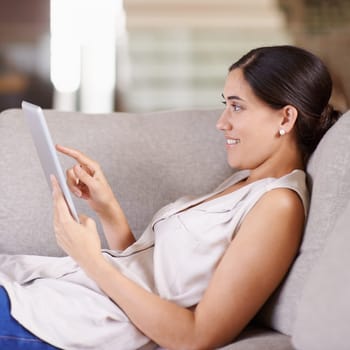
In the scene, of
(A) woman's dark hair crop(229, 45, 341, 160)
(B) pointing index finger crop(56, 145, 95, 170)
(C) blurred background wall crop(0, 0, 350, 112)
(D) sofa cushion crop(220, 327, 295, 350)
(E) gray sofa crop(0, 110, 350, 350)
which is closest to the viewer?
(D) sofa cushion crop(220, 327, 295, 350)

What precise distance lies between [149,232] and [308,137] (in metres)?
0.41

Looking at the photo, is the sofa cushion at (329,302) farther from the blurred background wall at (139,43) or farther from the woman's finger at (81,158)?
the blurred background wall at (139,43)

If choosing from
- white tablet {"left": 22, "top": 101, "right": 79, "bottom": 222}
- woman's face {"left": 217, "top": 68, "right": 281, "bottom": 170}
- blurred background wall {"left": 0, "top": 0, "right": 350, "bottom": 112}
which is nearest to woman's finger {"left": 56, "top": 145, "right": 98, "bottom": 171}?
white tablet {"left": 22, "top": 101, "right": 79, "bottom": 222}

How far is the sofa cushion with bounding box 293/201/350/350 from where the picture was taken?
1.17 meters

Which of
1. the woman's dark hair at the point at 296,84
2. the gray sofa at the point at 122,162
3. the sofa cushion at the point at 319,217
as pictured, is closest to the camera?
the sofa cushion at the point at 319,217

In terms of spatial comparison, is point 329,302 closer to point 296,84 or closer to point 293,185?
point 293,185

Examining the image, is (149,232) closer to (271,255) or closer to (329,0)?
(271,255)

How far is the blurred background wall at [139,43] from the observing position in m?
4.20

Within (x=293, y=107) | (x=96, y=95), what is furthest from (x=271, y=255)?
(x=96, y=95)

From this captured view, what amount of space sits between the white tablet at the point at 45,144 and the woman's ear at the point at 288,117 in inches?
18.7

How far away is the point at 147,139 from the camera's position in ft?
6.98

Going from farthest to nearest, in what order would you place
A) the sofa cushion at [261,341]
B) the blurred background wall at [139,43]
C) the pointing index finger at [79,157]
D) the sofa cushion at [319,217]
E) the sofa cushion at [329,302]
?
the blurred background wall at [139,43] → the pointing index finger at [79,157] → the sofa cushion at [319,217] → the sofa cushion at [261,341] → the sofa cushion at [329,302]

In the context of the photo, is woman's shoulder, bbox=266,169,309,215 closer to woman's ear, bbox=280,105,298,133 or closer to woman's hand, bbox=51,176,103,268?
woman's ear, bbox=280,105,298,133

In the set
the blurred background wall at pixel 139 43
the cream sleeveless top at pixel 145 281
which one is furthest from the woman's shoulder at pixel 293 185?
the blurred background wall at pixel 139 43
